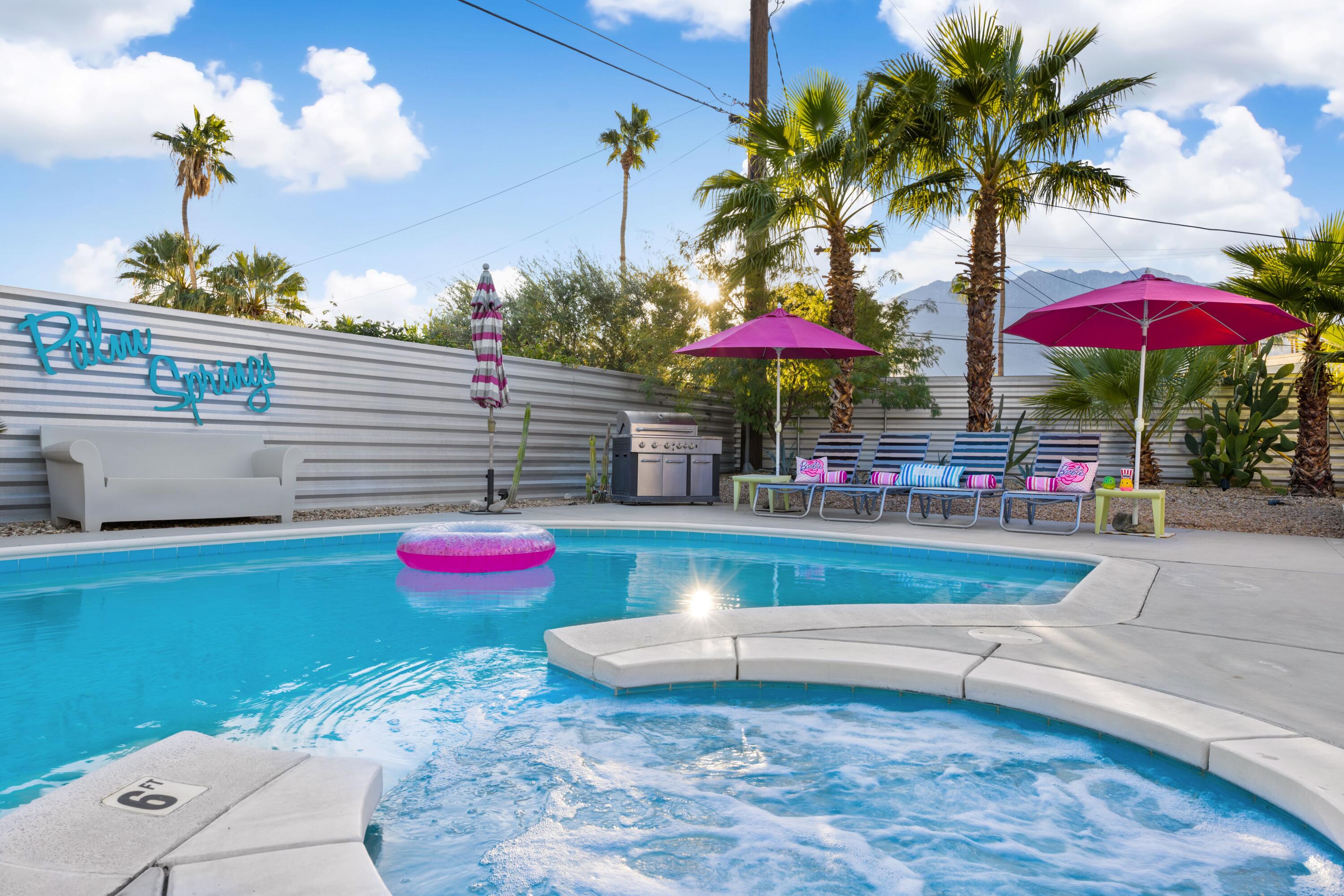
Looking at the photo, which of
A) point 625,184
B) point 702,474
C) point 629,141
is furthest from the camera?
point 625,184

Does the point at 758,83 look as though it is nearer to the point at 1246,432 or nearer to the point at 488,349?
the point at 488,349

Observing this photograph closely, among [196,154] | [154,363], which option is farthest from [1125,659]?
[196,154]

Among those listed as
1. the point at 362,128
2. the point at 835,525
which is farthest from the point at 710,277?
the point at 362,128

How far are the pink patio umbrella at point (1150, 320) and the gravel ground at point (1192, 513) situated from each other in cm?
144

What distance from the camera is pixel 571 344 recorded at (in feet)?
53.7

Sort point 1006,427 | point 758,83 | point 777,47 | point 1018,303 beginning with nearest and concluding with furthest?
point 758,83 < point 1006,427 < point 777,47 < point 1018,303

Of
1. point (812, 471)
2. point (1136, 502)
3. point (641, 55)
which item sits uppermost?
point (641, 55)

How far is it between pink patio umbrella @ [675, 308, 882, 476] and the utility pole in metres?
2.42

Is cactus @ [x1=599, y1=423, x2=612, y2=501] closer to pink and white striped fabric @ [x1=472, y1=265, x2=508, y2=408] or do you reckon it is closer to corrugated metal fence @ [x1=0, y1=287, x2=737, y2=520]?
corrugated metal fence @ [x1=0, y1=287, x2=737, y2=520]

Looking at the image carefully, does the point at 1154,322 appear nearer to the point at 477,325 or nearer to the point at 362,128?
the point at 477,325

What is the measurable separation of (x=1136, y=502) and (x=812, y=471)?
10.2 feet

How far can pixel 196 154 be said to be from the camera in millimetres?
20469

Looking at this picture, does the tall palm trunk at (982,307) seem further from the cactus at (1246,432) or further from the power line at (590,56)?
the power line at (590,56)

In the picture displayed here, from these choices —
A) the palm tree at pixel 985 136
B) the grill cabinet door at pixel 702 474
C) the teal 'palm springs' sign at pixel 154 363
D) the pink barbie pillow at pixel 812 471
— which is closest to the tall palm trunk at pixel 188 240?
the teal 'palm springs' sign at pixel 154 363
